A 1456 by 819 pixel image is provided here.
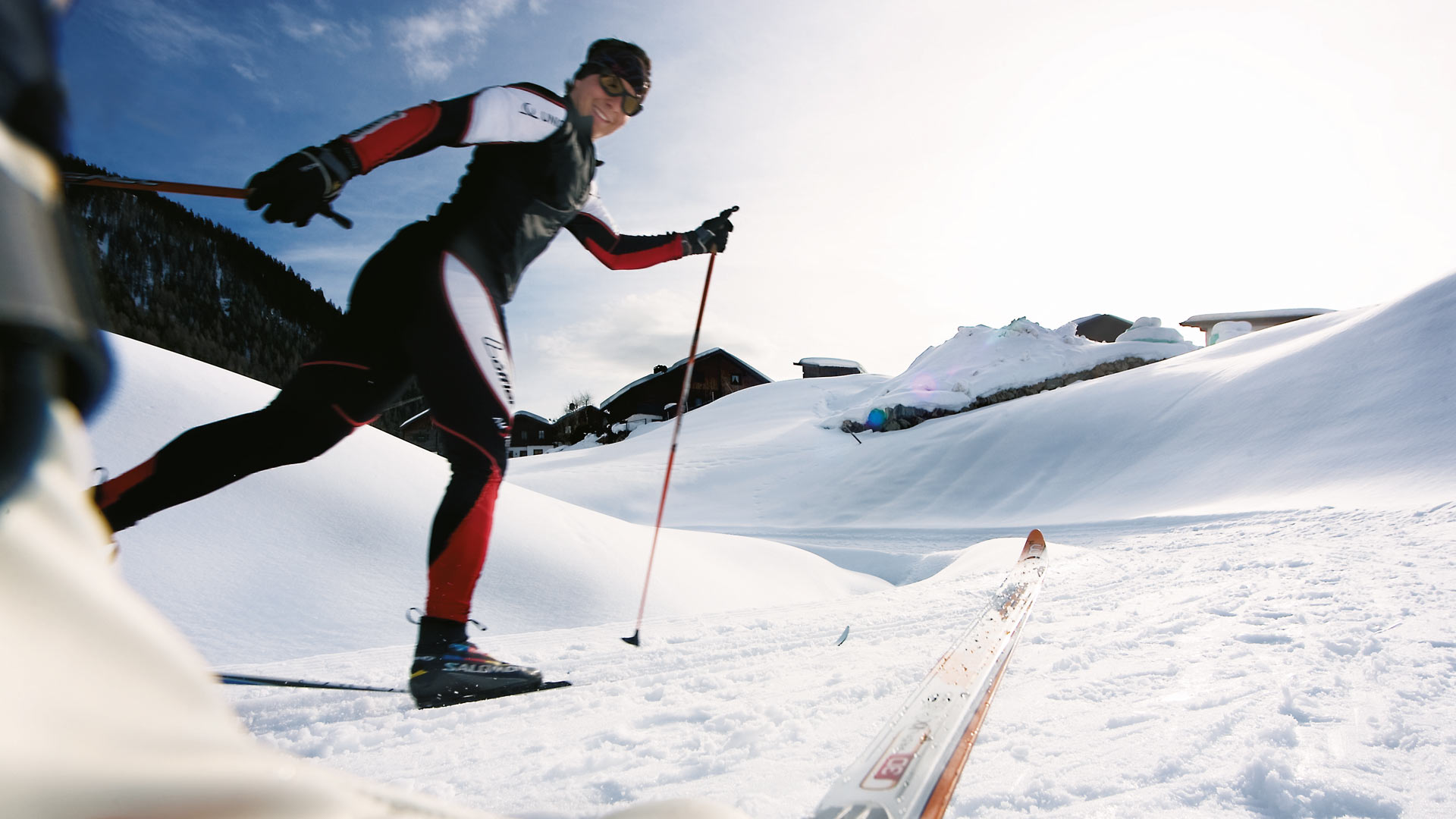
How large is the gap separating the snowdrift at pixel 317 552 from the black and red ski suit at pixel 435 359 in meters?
0.64

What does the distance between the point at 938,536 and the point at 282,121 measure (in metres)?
7.87

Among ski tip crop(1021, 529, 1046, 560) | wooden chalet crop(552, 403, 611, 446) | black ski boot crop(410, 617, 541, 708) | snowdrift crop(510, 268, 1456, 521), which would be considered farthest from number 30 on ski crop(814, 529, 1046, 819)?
wooden chalet crop(552, 403, 611, 446)

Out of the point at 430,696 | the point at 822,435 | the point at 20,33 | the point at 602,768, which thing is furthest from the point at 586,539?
the point at 822,435

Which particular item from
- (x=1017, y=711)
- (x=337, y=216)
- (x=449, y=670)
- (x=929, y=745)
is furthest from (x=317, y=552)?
(x=1017, y=711)

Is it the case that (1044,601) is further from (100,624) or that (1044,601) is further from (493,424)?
(100,624)

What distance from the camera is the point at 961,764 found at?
126 cm

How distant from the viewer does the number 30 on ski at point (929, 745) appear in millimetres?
1097

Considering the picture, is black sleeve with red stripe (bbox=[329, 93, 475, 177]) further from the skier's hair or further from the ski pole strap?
the skier's hair

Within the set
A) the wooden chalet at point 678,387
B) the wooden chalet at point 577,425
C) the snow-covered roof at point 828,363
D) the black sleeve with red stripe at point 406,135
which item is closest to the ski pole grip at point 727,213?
the black sleeve with red stripe at point 406,135

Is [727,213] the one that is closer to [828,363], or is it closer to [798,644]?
[798,644]

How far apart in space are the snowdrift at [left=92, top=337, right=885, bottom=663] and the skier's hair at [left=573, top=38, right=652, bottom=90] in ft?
4.77

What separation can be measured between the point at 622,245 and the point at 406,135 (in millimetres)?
731

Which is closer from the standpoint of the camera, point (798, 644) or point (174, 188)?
point (174, 188)

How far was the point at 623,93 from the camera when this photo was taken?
1771mm
